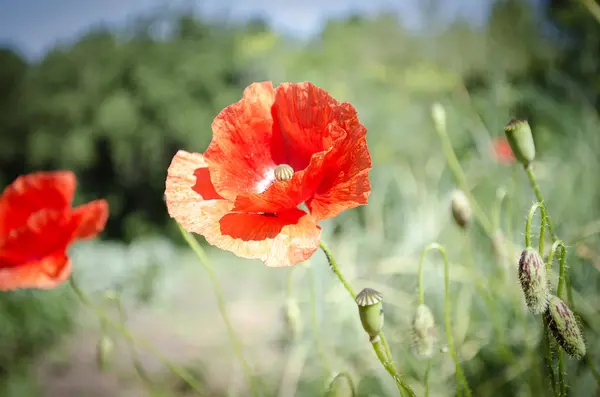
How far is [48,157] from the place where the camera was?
3.76m

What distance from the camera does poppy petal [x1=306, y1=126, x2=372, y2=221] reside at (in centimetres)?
36

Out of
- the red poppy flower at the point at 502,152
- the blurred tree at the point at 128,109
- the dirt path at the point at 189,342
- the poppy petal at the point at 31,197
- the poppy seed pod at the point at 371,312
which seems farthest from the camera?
the blurred tree at the point at 128,109

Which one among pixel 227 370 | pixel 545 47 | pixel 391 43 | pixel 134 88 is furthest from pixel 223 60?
pixel 227 370

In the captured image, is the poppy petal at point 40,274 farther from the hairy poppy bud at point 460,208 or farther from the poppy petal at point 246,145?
the hairy poppy bud at point 460,208

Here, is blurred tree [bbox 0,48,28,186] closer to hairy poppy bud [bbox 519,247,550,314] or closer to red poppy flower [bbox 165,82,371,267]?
red poppy flower [bbox 165,82,371,267]

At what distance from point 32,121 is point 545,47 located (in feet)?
12.3

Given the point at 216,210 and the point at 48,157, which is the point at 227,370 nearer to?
the point at 216,210

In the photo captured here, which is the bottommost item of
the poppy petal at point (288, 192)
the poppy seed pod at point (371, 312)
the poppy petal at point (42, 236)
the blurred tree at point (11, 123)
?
the blurred tree at point (11, 123)

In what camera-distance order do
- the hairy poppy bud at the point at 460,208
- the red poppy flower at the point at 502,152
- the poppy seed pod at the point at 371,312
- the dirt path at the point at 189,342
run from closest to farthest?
the poppy seed pod at the point at 371,312
the hairy poppy bud at the point at 460,208
the dirt path at the point at 189,342
the red poppy flower at the point at 502,152

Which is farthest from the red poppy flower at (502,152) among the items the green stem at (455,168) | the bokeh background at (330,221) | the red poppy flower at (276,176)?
the red poppy flower at (276,176)

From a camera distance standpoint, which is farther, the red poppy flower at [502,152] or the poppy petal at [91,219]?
the red poppy flower at [502,152]

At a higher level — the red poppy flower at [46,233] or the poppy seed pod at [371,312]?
the poppy seed pod at [371,312]

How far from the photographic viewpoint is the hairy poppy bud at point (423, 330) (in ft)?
1.32

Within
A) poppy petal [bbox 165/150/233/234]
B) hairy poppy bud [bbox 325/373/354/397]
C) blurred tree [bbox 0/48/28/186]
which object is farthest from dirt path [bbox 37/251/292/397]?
blurred tree [bbox 0/48/28/186]
